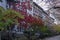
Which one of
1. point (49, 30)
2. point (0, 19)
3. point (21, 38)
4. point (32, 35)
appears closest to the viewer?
point (0, 19)

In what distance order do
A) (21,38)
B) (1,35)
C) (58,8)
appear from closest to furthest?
(1,35) < (21,38) < (58,8)

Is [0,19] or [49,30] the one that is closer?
[0,19]

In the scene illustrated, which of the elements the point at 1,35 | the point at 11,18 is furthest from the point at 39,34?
the point at 11,18

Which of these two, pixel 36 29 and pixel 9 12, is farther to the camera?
pixel 36 29

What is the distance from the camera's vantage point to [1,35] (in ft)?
46.2

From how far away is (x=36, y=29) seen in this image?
19297 mm

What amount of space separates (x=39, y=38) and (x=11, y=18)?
21.7ft

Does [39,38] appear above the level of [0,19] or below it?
below

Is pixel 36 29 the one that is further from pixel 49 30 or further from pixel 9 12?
pixel 9 12

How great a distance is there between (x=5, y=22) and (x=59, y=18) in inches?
1028

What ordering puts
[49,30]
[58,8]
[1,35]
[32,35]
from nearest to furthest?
1. [1,35]
2. [32,35]
3. [49,30]
4. [58,8]

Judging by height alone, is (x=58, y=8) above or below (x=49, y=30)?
above

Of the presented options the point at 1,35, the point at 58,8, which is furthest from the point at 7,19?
the point at 58,8

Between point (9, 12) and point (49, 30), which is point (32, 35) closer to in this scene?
point (49, 30)
